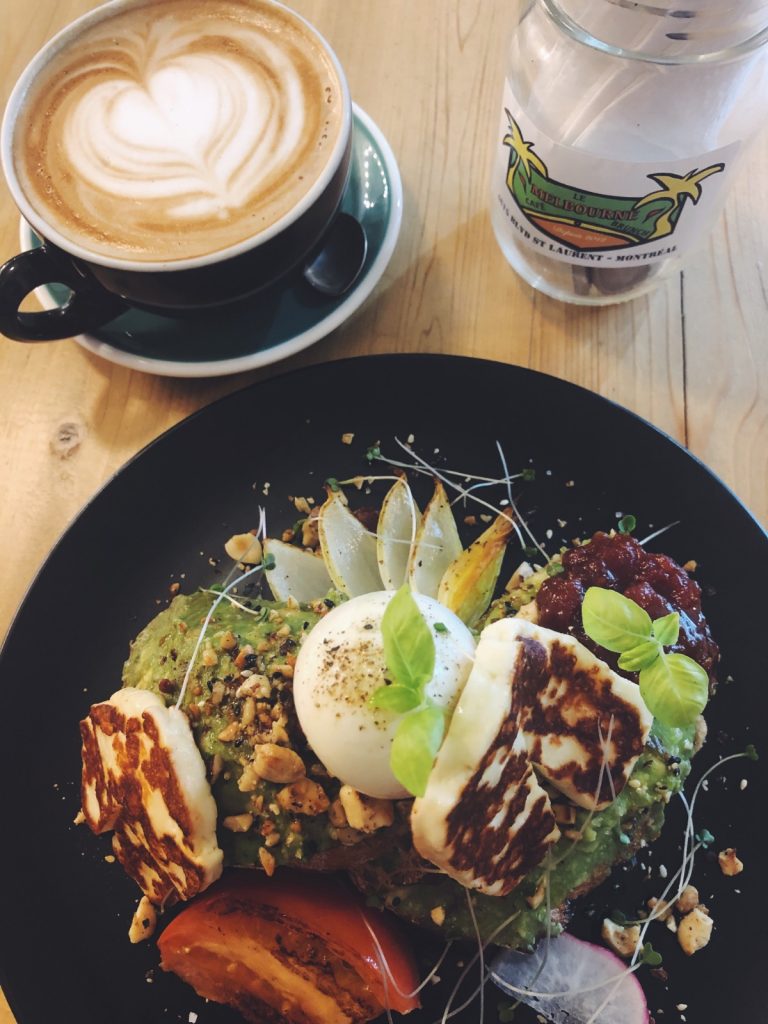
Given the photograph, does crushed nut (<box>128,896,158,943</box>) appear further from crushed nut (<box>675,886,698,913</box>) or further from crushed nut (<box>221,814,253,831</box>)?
crushed nut (<box>675,886,698,913</box>)

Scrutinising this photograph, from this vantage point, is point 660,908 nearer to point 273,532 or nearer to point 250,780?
point 250,780

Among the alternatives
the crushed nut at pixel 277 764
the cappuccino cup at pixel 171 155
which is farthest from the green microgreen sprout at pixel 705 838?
the cappuccino cup at pixel 171 155

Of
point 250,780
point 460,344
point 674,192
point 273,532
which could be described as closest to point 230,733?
point 250,780

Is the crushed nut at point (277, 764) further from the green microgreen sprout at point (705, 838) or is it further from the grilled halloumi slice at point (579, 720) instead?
the green microgreen sprout at point (705, 838)

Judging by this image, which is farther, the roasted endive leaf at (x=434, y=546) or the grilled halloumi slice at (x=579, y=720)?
the roasted endive leaf at (x=434, y=546)

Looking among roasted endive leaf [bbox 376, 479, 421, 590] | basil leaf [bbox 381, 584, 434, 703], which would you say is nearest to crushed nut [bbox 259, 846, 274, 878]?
basil leaf [bbox 381, 584, 434, 703]

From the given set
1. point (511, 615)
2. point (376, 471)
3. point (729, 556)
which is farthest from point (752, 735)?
point (376, 471)
